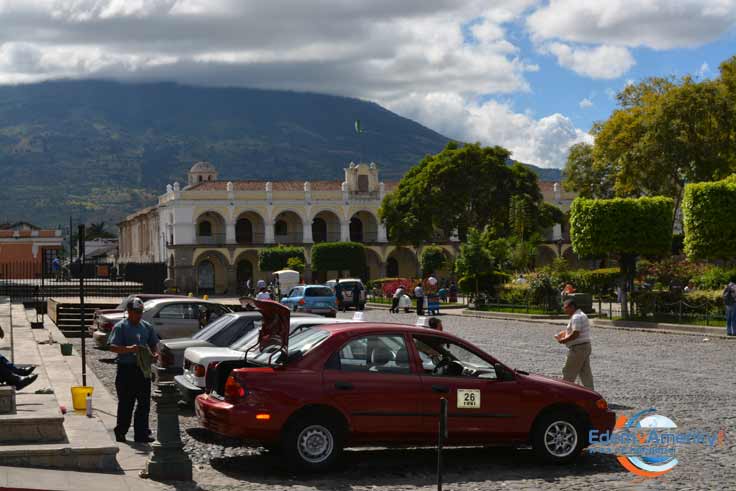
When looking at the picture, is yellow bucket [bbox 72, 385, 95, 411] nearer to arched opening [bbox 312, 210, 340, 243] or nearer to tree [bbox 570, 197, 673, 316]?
tree [bbox 570, 197, 673, 316]

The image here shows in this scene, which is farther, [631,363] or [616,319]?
[616,319]

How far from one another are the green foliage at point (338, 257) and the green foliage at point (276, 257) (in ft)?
4.85

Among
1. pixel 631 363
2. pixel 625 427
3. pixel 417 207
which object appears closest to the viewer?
pixel 625 427

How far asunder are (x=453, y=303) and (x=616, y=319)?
654 inches

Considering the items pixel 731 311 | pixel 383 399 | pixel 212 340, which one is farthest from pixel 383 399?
pixel 731 311

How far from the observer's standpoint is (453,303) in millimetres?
47062

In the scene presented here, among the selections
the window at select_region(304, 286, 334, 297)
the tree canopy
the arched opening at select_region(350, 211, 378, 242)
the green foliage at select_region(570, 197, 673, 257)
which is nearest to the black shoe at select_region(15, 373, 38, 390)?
the green foliage at select_region(570, 197, 673, 257)

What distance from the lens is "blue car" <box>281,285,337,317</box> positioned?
1463 inches

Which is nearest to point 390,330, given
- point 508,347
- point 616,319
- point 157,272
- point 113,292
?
point 508,347

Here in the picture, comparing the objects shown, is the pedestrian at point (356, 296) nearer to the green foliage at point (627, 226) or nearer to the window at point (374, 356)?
the green foliage at point (627, 226)

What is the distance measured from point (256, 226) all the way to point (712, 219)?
157 feet

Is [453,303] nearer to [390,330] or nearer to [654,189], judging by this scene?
[654,189]

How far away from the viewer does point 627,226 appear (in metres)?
31.8

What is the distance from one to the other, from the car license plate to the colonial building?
62.6 metres
